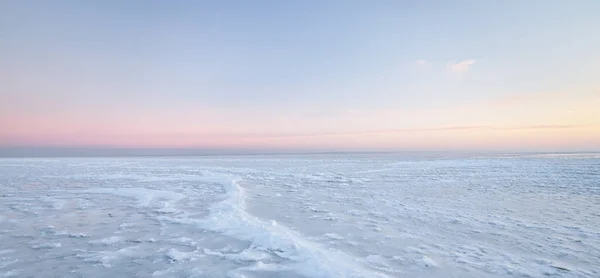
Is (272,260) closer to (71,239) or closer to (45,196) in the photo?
(71,239)

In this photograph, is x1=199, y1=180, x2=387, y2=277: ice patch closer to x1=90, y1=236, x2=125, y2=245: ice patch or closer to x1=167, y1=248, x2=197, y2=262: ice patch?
x1=167, y1=248, x2=197, y2=262: ice patch

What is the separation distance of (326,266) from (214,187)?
9753 millimetres

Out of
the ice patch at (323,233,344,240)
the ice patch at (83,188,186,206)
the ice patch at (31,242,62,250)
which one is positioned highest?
the ice patch at (83,188,186,206)

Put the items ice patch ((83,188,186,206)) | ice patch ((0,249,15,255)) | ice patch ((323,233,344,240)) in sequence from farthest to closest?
ice patch ((83,188,186,206)) → ice patch ((323,233,344,240)) → ice patch ((0,249,15,255))

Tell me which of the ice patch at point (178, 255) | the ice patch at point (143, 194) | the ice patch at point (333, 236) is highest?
the ice patch at point (143, 194)

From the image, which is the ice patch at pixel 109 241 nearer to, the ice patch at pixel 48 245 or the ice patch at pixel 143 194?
the ice patch at pixel 48 245

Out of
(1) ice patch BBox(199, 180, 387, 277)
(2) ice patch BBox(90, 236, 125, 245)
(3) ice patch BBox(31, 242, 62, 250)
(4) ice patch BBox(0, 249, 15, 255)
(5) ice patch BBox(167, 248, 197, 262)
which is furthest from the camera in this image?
(2) ice patch BBox(90, 236, 125, 245)

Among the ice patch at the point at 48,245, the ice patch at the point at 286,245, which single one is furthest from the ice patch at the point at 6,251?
the ice patch at the point at 286,245

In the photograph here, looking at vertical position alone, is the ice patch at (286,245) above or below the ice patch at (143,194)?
below

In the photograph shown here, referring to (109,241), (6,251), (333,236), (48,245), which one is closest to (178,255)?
(109,241)

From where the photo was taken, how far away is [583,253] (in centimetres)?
479

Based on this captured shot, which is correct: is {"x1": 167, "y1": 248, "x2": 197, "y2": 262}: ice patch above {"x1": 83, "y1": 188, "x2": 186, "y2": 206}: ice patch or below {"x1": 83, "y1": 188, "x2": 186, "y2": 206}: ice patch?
below

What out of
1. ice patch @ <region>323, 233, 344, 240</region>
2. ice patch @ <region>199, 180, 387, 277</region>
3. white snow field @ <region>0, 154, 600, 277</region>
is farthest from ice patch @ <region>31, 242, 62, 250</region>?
ice patch @ <region>323, 233, 344, 240</region>

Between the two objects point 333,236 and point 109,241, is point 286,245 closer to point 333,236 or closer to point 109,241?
point 333,236
